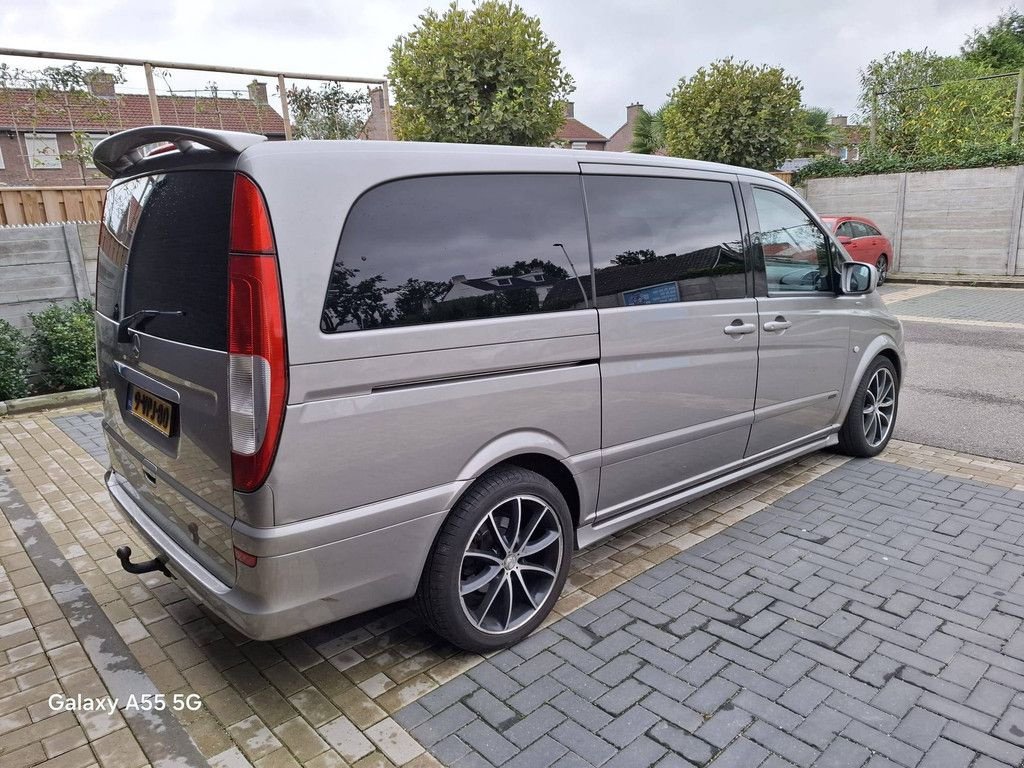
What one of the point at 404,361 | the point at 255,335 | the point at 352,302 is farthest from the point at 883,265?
Answer: the point at 255,335

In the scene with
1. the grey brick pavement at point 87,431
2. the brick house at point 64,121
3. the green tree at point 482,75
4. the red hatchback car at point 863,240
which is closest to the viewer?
the grey brick pavement at point 87,431

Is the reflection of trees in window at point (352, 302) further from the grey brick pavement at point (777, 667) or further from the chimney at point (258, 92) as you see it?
the chimney at point (258, 92)

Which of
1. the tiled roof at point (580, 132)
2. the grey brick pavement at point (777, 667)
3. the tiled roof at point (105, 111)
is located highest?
the tiled roof at point (580, 132)

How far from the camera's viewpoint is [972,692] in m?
2.53

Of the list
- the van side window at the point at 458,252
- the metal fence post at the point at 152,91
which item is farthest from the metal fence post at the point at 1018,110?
the van side window at the point at 458,252

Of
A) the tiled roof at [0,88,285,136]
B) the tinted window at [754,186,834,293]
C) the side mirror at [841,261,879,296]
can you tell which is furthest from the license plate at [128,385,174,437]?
the tiled roof at [0,88,285,136]

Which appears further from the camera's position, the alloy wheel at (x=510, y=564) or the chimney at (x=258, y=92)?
the chimney at (x=258, y=92)

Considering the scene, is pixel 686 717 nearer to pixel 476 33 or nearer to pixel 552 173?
pixel 552 173

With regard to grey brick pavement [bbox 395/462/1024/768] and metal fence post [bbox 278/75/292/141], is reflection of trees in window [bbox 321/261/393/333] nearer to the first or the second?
grey brick pavement [bbox 395/462/1024/768]

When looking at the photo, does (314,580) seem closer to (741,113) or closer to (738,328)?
(738,328)

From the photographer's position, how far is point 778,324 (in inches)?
154

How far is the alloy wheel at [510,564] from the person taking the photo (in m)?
2.76

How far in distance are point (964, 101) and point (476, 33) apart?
12959 millimetres

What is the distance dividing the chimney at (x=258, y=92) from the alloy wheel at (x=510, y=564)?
316 inches
